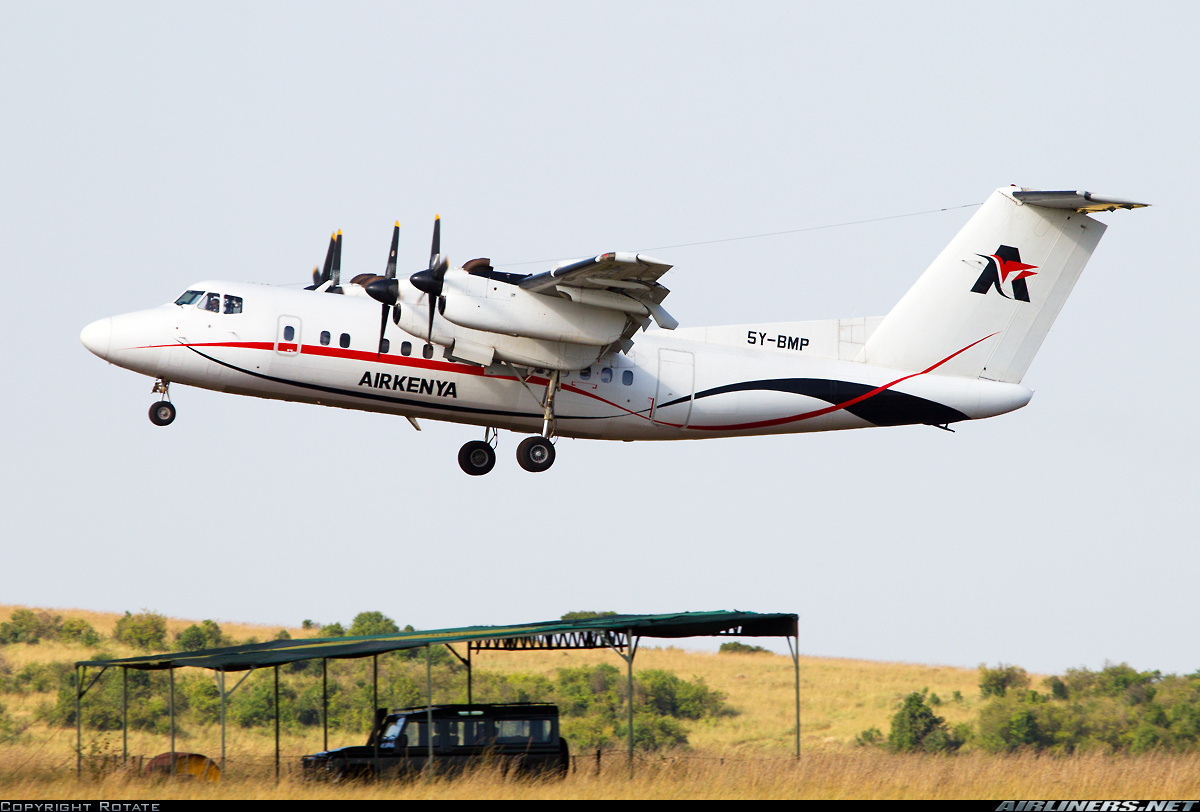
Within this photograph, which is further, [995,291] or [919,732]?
[919,732]

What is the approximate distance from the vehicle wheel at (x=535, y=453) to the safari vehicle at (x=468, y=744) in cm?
699

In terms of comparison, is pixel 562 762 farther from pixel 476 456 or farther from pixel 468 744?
pixel 476 456

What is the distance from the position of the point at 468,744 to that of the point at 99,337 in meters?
10.3

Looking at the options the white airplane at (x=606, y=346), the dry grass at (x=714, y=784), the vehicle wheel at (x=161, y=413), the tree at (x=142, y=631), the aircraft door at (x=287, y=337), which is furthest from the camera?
the tree at (x=142, y=631)

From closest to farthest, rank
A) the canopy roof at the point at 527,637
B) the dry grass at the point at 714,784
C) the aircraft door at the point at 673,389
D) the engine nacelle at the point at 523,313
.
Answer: the dry grass at the point at 714,784
the canopy roof at the point at 527,637
the engine nacelle at the point at 523,313
the aircraft door at the point at 673,389

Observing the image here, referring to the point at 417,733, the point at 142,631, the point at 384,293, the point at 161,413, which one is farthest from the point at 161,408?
the point at 142,631

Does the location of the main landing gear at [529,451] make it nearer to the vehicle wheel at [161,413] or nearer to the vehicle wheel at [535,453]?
the vehicle wheel at [535,453]

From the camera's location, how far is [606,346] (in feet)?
76.7

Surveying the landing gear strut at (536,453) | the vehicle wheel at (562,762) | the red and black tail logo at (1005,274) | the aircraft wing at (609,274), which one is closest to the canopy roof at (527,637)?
the vehicle wheel at (562,762)

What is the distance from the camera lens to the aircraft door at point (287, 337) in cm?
2305

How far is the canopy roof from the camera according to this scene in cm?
2102

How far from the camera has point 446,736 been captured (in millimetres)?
18547

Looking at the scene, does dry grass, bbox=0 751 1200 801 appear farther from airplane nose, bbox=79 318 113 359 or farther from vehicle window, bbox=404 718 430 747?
airplane nose, bbox=79 318 113 359

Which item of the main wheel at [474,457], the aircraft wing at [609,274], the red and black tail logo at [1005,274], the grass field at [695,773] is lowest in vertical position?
the grass field at [695,773]
